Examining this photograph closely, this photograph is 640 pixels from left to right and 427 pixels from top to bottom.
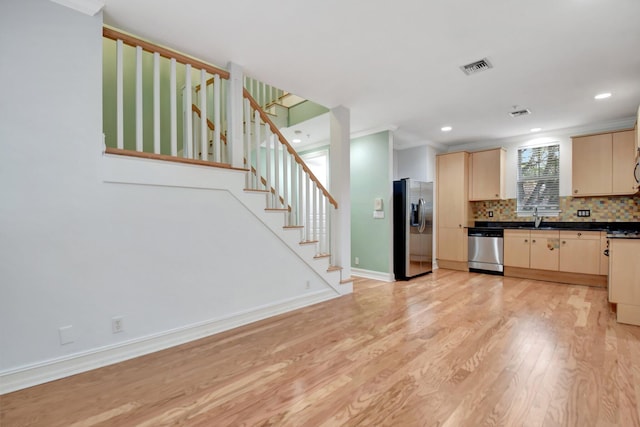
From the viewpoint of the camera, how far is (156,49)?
2.51 meters

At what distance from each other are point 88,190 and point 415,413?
263 centimetres

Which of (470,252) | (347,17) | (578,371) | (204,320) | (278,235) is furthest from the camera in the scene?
(470,252)

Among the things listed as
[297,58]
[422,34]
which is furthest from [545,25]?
[297,58]

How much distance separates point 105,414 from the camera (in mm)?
1624

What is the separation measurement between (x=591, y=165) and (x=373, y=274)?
3.87m

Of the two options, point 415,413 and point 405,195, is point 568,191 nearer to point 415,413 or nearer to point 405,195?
point 405,195

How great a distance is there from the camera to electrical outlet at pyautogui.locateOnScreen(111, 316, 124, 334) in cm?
221

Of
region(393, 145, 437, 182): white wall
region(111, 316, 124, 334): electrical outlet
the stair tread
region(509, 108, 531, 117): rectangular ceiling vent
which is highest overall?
region(509, 108, 531, 117): rectangular ceiling vent

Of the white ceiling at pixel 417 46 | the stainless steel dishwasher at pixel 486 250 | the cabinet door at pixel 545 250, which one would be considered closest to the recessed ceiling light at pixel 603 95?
the white ceiling at pixel 417 46

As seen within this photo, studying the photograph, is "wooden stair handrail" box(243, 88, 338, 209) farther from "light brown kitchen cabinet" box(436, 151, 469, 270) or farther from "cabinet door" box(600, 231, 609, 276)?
"cabinet door" box(600, 231, 609, 276)

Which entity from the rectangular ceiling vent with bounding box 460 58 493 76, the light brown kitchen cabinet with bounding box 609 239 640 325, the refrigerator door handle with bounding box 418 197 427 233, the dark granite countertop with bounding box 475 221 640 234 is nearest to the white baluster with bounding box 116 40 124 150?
the rectangular ceiling vent with bounding box 460 58 493 76

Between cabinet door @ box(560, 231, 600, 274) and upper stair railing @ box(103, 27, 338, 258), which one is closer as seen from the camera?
upper stair railing @ box(103, 27, 338, 258)

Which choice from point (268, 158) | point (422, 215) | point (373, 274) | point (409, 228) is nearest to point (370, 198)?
point (409, 228)

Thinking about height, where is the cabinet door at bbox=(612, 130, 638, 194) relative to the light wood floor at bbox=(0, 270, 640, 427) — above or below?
above
